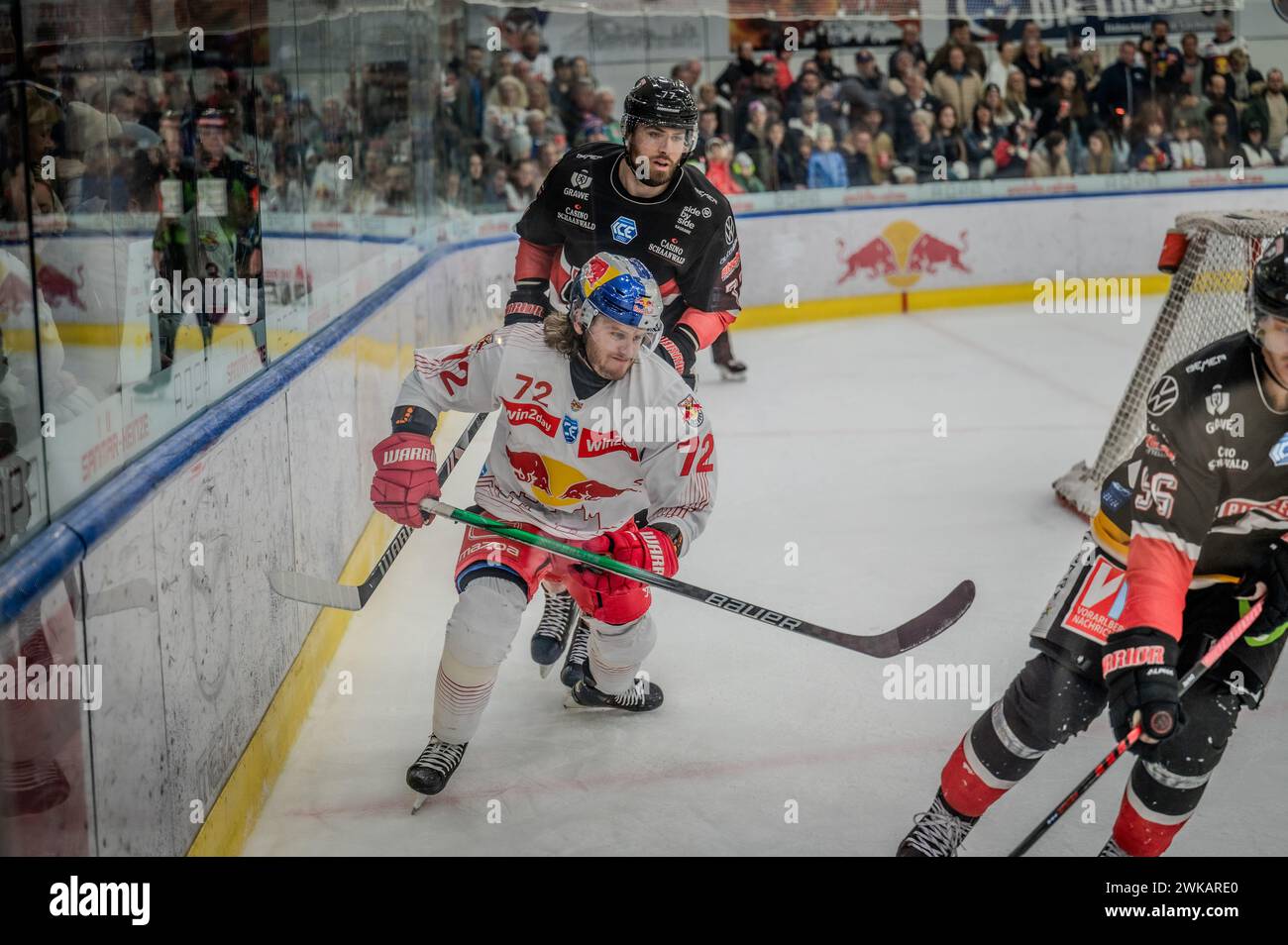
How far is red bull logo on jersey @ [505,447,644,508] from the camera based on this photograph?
2.85 meters

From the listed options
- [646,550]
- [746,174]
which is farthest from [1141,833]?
[746,174]

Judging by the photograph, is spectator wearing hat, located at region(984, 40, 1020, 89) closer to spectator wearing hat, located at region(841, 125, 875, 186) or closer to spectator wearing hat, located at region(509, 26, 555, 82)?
spectator wearing hat, located at region(841, 125, 875, 186)

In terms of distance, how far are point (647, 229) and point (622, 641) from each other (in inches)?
42.3

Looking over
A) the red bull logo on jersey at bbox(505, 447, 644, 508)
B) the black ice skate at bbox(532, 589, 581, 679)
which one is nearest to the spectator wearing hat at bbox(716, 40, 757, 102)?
the black ice skate at bbox(532, 589, 581, 679)

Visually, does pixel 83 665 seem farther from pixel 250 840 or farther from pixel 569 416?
pixel 569 416

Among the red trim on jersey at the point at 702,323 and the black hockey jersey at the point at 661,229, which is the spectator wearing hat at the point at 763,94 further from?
the red trim on jersey at the point at 702,323

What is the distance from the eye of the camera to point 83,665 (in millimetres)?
1905

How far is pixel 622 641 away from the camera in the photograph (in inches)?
121

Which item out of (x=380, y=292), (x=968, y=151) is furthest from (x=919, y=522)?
(x=968, y=151)

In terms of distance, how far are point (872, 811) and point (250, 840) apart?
1.22 metres

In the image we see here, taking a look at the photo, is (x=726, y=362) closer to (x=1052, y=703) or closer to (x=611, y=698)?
(x=611, y=698)

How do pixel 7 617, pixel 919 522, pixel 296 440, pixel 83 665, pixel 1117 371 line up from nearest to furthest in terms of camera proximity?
pixel 7 617, pixel 83 665, pixel 296 440, pixel 919 522, pixel 1117 371

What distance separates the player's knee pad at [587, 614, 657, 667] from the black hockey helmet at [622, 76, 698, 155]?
1.18 meters

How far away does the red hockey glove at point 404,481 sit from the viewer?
2688 mm
